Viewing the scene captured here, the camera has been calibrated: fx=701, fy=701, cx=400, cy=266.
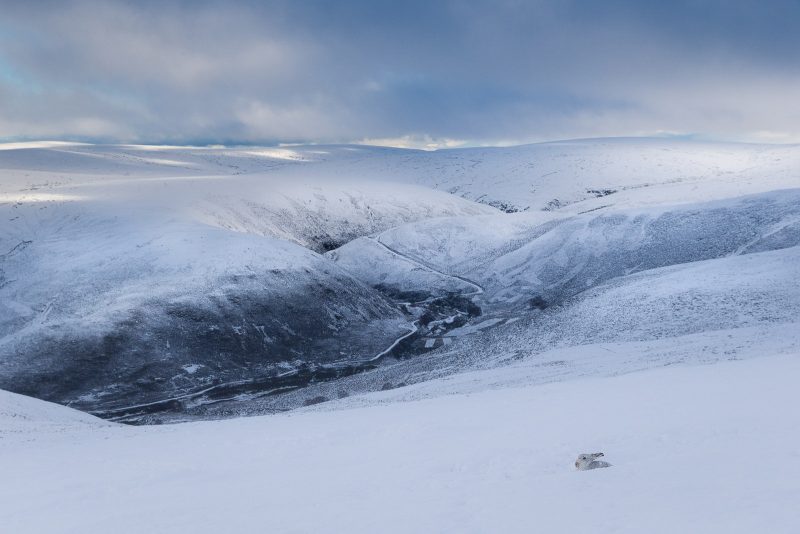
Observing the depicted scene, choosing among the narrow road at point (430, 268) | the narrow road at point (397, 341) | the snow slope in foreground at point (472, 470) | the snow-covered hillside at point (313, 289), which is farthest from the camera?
the narrow road at point (430, 268)

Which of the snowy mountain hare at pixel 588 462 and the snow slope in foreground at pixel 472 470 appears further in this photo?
the snowy mountain hare at pixel 588 462

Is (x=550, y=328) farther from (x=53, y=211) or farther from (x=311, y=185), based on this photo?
(x=311, y=185)

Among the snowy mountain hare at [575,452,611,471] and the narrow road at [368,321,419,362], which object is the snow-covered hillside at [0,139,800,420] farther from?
the snowy mountain hare at [575,452,611,471]

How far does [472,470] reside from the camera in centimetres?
1625

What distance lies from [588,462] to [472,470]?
279 cm

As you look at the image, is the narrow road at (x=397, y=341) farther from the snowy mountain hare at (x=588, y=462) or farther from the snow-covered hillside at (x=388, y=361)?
the snowy mountain hare at (x=588, y=462)

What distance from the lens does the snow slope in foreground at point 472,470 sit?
1206cm

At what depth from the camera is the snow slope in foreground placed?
12062mm

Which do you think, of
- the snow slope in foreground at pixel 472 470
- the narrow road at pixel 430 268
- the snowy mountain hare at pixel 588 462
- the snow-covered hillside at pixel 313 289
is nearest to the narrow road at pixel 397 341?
the snow-covered hillside at pixel 313 289

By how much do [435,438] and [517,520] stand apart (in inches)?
338

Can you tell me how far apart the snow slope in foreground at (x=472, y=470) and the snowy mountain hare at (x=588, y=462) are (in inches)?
14.1

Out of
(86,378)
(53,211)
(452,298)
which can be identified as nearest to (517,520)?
(86,378)

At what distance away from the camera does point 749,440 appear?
14875mm

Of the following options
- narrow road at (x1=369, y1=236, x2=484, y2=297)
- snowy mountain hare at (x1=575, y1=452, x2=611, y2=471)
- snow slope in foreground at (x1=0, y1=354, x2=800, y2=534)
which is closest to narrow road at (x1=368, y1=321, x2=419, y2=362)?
narrow road at (x1=369, y1=236, x2=484, y2=297)
